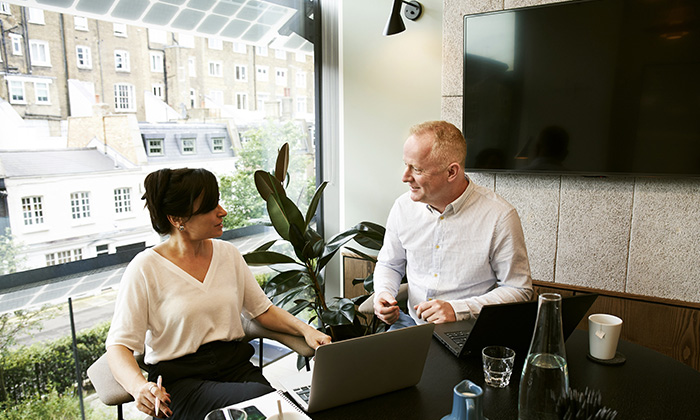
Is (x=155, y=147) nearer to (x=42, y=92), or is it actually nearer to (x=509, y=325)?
(x=42, y=92)

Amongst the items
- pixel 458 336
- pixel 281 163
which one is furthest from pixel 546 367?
pixel 281 163

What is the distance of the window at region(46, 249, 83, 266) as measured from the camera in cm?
216

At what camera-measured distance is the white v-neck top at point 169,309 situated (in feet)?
5.25

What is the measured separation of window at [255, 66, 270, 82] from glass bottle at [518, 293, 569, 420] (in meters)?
2.52

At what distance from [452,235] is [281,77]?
5.89 ft

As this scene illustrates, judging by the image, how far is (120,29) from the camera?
7.67 ft

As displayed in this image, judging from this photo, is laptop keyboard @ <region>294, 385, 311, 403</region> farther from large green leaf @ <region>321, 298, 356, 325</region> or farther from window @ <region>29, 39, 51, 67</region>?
window @ <region>29, 39, 51, 67</region>

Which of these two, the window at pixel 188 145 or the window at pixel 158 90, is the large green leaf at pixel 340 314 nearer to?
the window at pixel 188 145

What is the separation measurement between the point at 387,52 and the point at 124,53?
1.54m

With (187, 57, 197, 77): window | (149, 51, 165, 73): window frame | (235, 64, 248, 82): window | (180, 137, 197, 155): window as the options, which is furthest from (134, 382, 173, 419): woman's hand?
(235, 64, 248, 82): window

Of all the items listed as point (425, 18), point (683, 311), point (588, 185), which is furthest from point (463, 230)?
point (425, 18)

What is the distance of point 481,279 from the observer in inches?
77.3

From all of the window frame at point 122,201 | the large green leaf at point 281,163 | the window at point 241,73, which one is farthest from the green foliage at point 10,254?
the window at point 241,73

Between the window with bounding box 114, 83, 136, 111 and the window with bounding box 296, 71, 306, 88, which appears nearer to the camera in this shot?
the window with bounding box 114, 83, 136, 111
